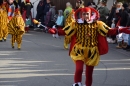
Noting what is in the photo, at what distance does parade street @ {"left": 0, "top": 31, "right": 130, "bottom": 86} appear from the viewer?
29.8ft

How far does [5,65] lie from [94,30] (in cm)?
409

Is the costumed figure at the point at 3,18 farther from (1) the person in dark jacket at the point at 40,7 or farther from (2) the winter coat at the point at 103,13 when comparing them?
(1) the person in dark jacket at the point at 40,7

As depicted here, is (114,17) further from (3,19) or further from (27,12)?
(27,12)

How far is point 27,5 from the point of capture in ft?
68.4

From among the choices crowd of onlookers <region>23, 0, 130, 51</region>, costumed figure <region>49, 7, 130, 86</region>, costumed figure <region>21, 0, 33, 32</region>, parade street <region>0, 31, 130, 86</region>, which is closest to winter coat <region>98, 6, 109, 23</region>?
crowd of onlookers <region>23, 0, 130, 51</region>

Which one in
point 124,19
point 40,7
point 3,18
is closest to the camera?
point 124,19

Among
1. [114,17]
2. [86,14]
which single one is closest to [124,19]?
[114,17]

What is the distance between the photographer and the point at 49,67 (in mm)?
10719

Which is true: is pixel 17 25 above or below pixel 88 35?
below

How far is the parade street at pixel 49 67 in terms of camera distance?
908 cm

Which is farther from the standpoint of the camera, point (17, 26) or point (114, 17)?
point (114, 17)

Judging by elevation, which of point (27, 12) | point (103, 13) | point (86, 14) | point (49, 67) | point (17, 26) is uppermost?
point (86, 14)

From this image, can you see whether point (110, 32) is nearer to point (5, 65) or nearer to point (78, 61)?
point (78, 61)

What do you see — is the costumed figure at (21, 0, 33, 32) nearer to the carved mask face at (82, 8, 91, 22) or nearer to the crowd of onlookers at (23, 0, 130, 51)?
the crowd of onlookers at (23, 0, 130, 51)
